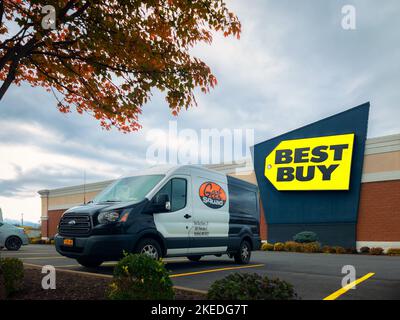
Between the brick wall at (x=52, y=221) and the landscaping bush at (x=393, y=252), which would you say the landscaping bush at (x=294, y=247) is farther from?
the brick wall at (x=52, y=221)

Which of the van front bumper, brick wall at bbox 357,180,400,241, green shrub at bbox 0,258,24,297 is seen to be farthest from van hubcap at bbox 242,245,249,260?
brick wall at bbox 357,180,400,241

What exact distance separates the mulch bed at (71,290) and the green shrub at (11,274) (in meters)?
0.11

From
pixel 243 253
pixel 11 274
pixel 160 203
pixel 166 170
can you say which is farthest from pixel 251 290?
pixel 243 253

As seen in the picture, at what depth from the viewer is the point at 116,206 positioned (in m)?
8.32

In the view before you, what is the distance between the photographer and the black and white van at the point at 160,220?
8.12m

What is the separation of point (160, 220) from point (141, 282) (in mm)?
4127

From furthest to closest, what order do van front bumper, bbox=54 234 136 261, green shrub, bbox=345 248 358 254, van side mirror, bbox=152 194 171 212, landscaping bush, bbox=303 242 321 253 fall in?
Answer: 1. landscaping bush, bbox=303 242 321 253
2. green shrub, bbox=345 248 358 254
3. van side mirror, bbox=152 194 171 212
4. van front bumper, bbox=54 234 136 261

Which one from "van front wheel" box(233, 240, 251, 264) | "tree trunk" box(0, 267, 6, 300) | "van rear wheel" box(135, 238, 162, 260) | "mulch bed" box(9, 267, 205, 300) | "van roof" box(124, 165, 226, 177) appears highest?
"van roof" box(124, 165, 226, 177)

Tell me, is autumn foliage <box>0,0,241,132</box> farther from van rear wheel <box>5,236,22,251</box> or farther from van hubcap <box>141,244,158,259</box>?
van rear wheel <box>5,236,22,251</box>

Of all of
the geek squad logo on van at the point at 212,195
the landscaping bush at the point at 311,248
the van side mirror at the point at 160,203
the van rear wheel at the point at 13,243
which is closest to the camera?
the van side mirror at the point at 160,203

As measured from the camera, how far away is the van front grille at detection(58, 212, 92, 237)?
27.2 ft

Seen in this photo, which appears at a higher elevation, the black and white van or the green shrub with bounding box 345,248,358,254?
the black and white van

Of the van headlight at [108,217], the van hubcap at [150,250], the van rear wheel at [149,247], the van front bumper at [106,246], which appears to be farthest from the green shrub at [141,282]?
the van hubcap at [150,250]

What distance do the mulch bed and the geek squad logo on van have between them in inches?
154
